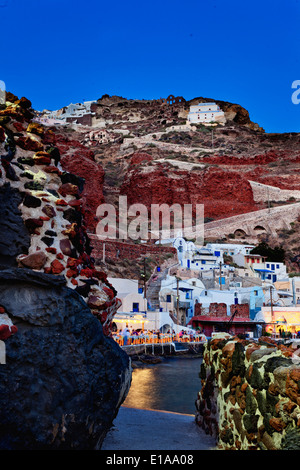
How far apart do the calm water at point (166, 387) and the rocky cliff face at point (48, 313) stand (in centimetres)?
858

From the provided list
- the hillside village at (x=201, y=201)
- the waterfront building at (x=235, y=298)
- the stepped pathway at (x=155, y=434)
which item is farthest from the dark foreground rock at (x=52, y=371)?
the waterfront building at (x=235, y=298)

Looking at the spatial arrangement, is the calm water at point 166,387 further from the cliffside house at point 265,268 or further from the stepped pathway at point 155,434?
the cliffside house at point 265,268

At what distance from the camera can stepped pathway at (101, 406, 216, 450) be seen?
15.4 ft

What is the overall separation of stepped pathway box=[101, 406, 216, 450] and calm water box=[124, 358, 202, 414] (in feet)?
17.4

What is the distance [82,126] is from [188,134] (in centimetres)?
2689

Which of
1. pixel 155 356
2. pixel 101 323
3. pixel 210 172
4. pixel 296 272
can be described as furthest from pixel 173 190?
pixel 101 323

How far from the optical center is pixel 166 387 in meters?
16.0

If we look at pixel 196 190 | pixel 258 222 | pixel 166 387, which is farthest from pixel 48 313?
pixel 196 190

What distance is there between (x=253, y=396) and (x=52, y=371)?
1.92 m

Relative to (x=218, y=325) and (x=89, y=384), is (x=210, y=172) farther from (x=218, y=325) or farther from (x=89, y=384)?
(x=89, y=384)

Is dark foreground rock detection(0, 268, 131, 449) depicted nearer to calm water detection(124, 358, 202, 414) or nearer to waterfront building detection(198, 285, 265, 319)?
calm water detection(124, 358, 202, 414)

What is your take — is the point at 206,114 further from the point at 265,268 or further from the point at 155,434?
the point at 155,434

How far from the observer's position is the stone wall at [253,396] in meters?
3.20
